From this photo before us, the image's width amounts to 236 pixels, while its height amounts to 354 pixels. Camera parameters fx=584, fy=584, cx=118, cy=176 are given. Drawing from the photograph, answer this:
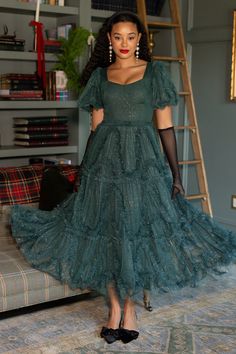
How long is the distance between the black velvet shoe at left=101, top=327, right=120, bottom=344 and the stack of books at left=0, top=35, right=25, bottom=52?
2.48 metres

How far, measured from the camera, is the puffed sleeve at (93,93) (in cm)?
275

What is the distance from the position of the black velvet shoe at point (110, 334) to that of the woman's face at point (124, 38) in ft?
4.12

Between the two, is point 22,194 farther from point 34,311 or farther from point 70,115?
point 70,115

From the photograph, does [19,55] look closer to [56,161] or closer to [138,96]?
[56,161]

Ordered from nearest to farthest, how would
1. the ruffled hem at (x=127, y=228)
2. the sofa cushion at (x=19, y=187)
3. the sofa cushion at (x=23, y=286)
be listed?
the ruffled hem at (x=127, y=228) → the sofa cushion at (x=23, y=286) → the sofa cushion at (x=19, y=187)

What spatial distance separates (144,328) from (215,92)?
8.32 feet

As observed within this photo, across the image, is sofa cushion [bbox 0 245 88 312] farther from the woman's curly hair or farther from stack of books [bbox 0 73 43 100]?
stack of books [bbox 0 73 43 100]

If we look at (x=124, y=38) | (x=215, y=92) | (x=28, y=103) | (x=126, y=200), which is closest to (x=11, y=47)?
(x=28, y=103)

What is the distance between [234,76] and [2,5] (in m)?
1.83

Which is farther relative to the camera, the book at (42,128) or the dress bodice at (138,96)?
the book at (42,128)

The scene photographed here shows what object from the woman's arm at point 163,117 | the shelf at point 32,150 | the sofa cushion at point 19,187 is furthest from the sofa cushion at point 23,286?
the shelf at point 32,150

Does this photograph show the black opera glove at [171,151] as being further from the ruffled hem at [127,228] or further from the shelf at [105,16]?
the shelf at [105,16]

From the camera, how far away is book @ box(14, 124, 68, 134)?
4.59 m

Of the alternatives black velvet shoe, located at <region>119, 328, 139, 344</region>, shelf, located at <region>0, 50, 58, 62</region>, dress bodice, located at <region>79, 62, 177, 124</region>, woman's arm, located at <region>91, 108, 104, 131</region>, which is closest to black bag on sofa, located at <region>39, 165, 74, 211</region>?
woman's arm, located at <region>91, 108, 104, 131</region>
